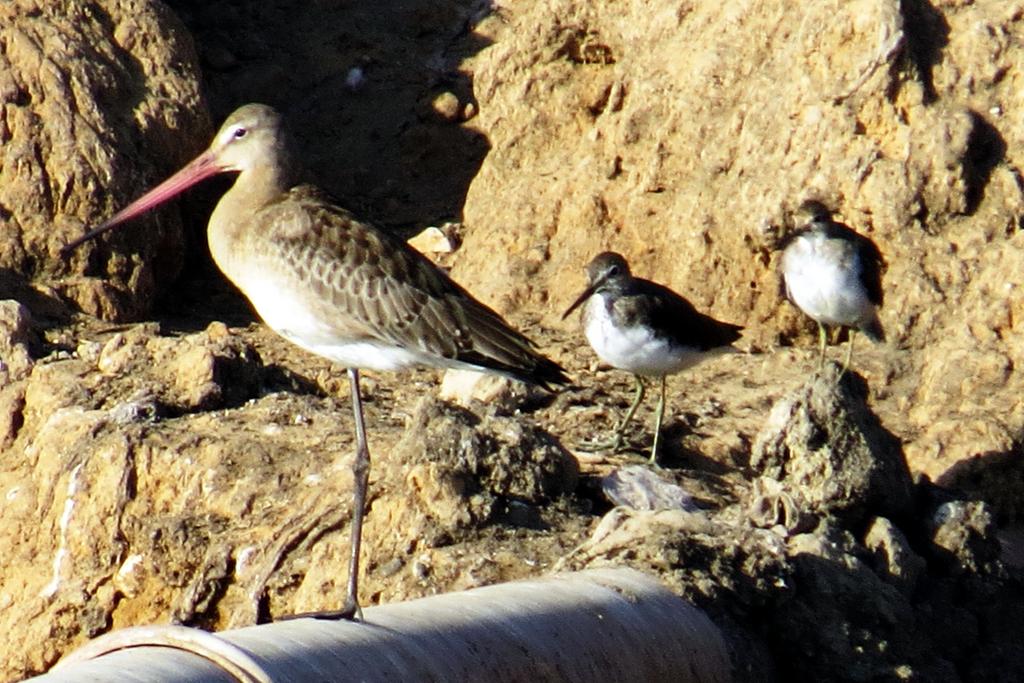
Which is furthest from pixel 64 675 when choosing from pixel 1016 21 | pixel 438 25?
pixel 438 25

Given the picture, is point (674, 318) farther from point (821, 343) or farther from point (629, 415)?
point (821, 343)

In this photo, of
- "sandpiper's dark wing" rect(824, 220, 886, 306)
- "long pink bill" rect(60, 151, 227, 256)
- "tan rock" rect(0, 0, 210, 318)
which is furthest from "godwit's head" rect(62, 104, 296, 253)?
"sandpiper's dark wing" rect(824, 220, 886, 306)

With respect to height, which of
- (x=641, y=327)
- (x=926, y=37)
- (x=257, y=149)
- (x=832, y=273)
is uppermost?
(x=926, y=37)

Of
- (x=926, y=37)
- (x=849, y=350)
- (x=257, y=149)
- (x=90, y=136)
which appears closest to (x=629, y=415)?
(x=849, y=350)

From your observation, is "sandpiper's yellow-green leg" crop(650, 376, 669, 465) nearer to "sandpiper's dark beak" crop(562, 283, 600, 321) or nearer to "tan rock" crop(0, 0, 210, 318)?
"sandpiper's dark beak" crop(562, 283, 600, 321)

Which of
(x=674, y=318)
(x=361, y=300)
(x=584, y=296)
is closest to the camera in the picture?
(x=361, y=300)

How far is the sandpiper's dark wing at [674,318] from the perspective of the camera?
32.1 feet

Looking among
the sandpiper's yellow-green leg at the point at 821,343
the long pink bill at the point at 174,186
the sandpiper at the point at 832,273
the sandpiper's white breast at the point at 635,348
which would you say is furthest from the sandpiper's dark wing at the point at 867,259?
the long pink bill at the point at 174,186

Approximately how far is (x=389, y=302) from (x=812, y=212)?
274 cm

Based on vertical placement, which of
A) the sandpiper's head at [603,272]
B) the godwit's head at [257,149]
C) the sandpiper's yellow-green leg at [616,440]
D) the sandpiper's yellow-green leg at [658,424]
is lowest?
the sandpiper's yellow-green leg at [616,440]

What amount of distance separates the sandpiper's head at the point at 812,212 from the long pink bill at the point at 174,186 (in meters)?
3.08

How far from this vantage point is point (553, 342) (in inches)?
419

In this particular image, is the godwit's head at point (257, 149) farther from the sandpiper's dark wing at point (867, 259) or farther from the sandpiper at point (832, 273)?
the sandpiper's dark wing at point (867, 259)

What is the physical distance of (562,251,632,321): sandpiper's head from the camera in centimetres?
1002
